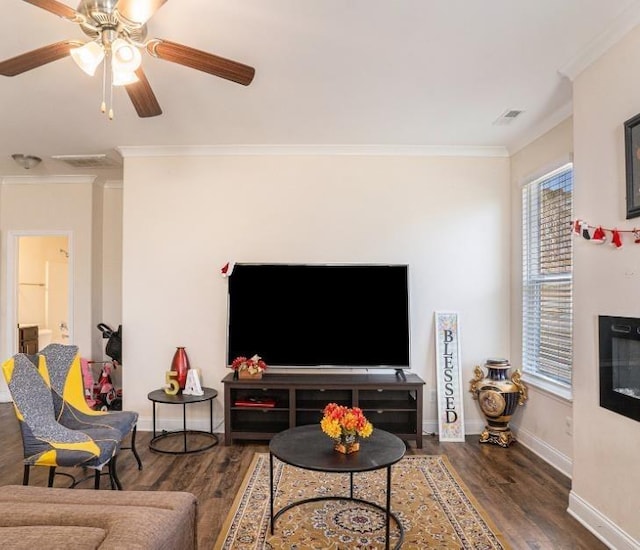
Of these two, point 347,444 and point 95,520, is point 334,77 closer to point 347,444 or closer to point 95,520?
point 347,444

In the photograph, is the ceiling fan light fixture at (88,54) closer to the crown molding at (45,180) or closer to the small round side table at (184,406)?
the small round side table at (184,406)

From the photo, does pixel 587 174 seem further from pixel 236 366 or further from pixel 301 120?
pixel 236 366

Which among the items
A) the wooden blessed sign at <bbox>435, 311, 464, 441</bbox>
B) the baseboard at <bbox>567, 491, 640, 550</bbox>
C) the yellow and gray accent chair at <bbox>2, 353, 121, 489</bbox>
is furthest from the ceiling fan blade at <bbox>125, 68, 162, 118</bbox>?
the baseboard at <bbox>567, 491, 640, 550</bbox>

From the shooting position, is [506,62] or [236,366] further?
[236,366]

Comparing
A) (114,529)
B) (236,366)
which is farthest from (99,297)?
(114,529)

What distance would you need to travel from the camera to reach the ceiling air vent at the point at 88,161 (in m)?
4.93

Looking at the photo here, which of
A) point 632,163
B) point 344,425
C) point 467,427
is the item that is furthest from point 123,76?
point 467,427

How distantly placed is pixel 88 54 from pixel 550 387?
12.7ft

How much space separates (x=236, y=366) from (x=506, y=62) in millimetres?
3190

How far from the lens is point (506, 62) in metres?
2.93

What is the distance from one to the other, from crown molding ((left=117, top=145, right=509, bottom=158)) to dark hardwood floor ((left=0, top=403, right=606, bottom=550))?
108 inches

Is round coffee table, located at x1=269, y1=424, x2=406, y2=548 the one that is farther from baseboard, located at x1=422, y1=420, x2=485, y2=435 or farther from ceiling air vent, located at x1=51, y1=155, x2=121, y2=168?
ceiling air vent, located at x1=51, y1=155, x2=121, y2=168

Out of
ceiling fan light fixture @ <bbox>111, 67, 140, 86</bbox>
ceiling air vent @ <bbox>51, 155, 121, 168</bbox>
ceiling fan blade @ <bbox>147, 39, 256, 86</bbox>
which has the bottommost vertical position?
ceiling fan light fixture @ <bbox>111, 67, 140, 86</bbox>

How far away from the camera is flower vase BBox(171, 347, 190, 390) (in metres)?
4.40
